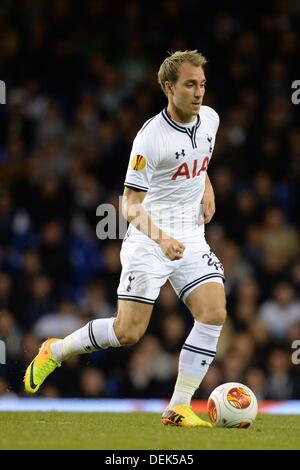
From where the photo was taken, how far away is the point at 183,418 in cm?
686

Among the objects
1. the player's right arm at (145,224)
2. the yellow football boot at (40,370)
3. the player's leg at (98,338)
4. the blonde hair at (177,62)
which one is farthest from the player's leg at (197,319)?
the blonde hair at (177,62)

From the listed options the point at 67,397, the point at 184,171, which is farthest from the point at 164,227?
the point at 67,397

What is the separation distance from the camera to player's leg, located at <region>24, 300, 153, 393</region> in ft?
22.5

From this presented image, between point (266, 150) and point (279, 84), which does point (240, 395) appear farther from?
point (279, 84)

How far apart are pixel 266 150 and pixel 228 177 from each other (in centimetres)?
63

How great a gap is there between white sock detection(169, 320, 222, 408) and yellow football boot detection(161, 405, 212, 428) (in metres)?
0.05

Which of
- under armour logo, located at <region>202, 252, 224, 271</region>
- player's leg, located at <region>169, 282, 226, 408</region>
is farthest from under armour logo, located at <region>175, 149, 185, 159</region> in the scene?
player's leg, located at <region>169, 282, 226, 408</region>

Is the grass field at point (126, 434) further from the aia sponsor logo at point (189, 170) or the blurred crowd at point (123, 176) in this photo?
the blurred crowd at point (123, 176)

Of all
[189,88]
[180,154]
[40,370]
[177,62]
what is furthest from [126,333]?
[177,62]

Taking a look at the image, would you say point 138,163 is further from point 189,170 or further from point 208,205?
point 208,205

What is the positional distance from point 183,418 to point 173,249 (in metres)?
1.13

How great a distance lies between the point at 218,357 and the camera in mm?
10570

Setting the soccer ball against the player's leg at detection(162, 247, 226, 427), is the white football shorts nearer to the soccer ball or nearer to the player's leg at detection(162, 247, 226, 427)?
the player's leg at detection(162, 247, 226, 427)

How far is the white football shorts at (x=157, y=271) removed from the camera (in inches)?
271
